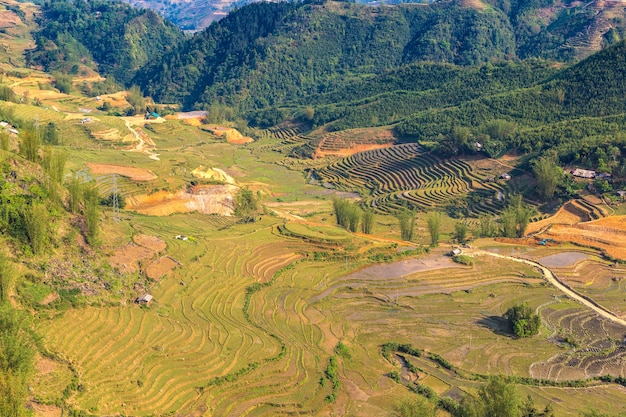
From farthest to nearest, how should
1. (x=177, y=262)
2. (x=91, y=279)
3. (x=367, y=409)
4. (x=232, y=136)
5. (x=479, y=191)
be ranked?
(x=232, y=136), (x=479, y=191), (x=177, y=262), (x=91, y=279), (x=367, y=409)

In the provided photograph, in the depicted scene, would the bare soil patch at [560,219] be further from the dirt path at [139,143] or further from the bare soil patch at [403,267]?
the dirt path at [139,143]

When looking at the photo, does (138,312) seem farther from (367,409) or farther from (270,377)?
(367,409)

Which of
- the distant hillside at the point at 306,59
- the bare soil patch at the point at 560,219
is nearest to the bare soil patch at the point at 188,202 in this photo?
the bare soil patch at the point at 560,219

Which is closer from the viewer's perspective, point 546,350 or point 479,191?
point 546,350

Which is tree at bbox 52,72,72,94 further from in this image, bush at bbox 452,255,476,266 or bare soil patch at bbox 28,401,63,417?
bare soil patch at bbox 28,401,63,417

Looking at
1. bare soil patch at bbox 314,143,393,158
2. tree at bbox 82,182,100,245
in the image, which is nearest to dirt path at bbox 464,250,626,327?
tree at bbox 82,182,100,245

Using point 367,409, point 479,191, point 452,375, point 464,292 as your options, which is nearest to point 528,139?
point 479,191
